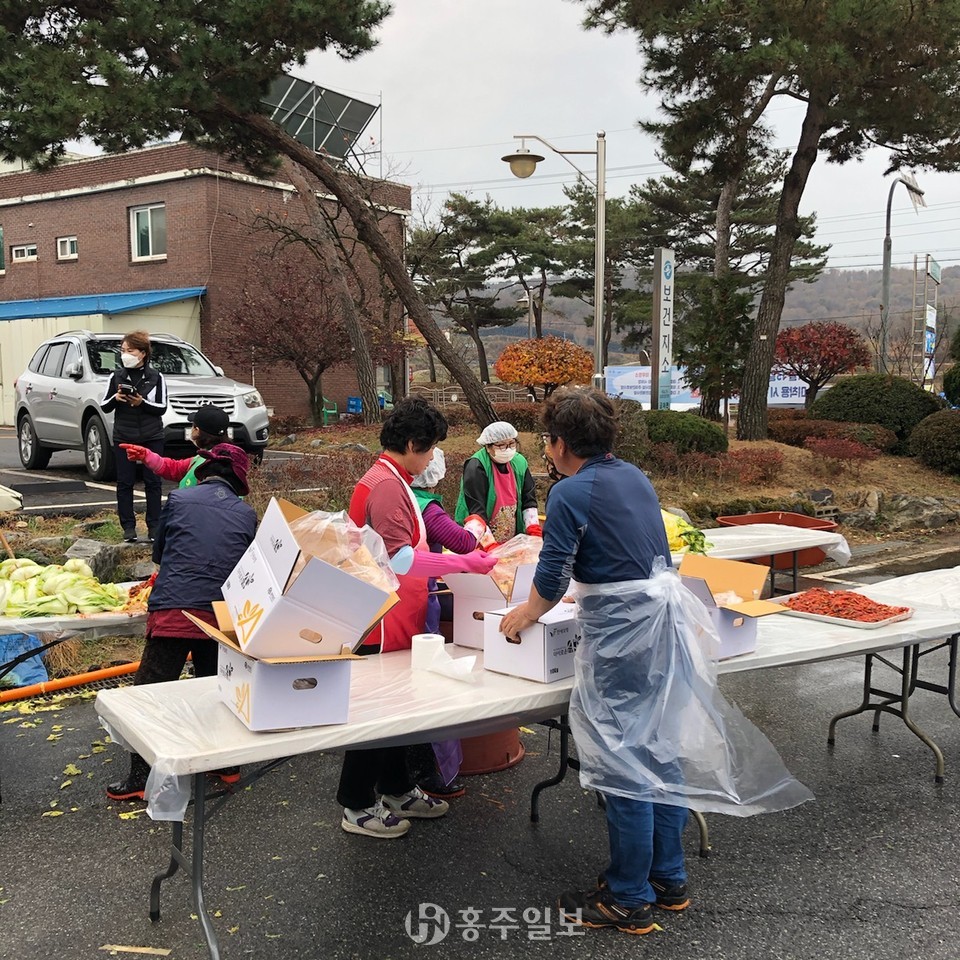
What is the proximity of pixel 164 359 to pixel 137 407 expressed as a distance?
17.4ft

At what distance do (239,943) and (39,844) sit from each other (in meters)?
1.26

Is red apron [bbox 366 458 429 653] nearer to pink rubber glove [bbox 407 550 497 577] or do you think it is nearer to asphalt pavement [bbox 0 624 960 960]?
pink rubber glove [bbox 407 550 497 577]

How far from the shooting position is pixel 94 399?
11234mm

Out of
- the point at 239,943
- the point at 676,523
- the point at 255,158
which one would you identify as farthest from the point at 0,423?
the point at 239,943

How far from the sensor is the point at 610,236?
40.7 m

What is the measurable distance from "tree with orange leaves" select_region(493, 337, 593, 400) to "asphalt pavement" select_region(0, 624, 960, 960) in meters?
20.1

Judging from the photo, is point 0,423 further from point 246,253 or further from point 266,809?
point 266,809

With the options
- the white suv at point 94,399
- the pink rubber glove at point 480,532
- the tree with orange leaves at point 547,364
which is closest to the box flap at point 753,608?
the pink rubber glove at point 480,532

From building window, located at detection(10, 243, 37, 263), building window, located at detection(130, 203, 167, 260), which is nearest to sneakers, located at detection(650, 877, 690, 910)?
building window, located at detection(130, 203, 167, 260)

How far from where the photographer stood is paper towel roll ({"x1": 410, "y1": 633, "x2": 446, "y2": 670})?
3553mm

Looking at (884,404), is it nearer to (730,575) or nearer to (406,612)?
(730,575)

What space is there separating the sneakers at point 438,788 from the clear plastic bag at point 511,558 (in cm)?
121

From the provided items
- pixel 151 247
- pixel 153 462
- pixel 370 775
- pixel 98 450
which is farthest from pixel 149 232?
pixel 370 775

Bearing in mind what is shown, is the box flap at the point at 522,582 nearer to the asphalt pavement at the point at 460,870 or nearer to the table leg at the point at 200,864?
the asphalt pavement at the point at 460,870
